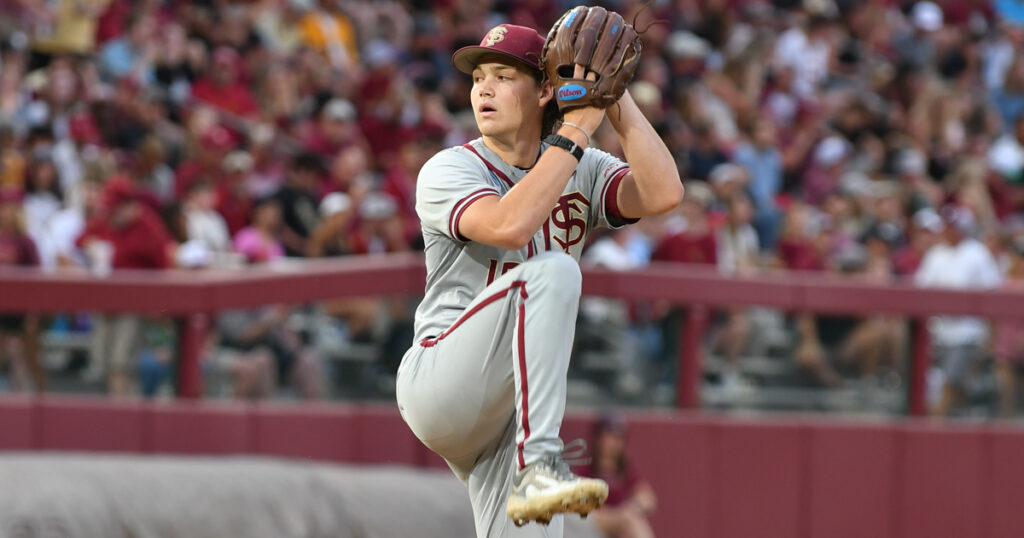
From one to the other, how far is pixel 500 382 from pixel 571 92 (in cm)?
70

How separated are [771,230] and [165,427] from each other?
195 inches

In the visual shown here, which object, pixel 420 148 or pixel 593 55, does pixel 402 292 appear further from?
pixel 593 55

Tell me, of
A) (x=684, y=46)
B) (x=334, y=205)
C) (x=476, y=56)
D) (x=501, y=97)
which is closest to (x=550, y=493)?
(x=501, y=97)

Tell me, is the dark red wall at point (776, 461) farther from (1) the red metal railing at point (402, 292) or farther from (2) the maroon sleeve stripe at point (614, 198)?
(2) the maroon sleeve stripe at point (614, 198)

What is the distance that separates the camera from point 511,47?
356cm

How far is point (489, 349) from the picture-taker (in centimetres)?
338

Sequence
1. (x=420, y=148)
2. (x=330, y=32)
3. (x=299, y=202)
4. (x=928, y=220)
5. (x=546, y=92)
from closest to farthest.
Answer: (x=546, y=92) < (x=299, y=202) < (x=420, y=148) < (x=928, y=220) < (x=330, y=32)

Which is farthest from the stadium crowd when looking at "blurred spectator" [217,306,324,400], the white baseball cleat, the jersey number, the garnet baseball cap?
the white baseball cleat

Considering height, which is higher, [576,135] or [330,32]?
[330,32]

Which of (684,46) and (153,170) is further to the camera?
(684,46)

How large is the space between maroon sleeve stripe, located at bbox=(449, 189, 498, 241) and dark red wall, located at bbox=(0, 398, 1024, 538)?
13.3 ft

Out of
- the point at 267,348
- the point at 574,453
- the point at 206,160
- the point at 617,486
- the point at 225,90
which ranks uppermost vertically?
the point at 225,90

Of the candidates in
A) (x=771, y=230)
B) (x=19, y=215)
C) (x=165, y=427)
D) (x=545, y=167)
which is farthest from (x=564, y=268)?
(x=771, y=230)

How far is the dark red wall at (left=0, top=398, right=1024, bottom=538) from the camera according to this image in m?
7.33
